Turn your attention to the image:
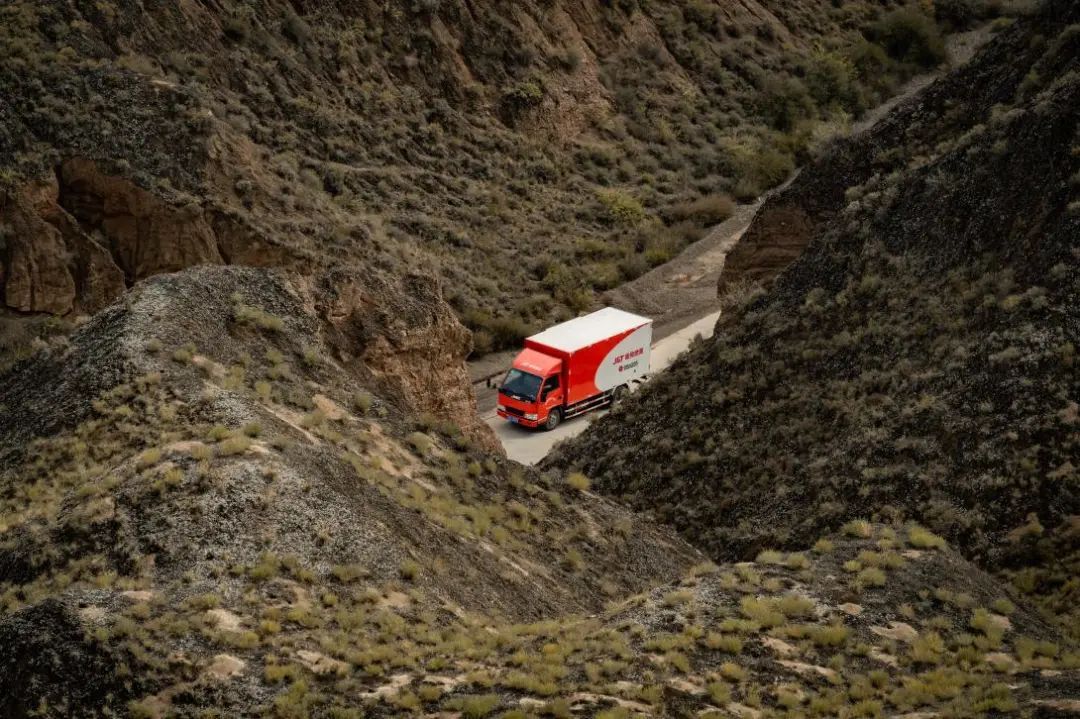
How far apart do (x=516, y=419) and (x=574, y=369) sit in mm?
2149

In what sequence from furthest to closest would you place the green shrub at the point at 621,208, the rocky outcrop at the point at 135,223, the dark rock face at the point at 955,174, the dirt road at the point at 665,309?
1. the green shrub at the point at 621,208
2. the dirt road at the point at 665,309
3. the rocky outcrop at the point at 135,223
4. the dark rock face at the point at 955,174

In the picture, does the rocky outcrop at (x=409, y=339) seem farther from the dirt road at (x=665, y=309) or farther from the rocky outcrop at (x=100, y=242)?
the dirt road at (x=665, y=309)

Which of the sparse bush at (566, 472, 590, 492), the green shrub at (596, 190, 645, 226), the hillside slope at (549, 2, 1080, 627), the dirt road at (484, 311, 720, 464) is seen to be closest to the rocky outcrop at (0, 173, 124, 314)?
the dirt road at (484, 311, 720, 464)

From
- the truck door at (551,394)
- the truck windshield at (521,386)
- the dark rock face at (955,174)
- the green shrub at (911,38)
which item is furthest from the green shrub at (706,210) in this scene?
the dark rock face at (955,174)

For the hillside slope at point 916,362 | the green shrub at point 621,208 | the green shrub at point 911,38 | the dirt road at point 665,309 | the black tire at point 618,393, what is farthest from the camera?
the green shrub at point 911,38

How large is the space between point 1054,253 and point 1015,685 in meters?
9.72

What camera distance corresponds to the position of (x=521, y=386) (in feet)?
121

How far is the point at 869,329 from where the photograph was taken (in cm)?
2400

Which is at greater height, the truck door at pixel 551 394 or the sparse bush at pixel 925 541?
the truck door at pixel 551 394

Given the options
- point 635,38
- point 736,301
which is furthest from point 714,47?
point 736,301

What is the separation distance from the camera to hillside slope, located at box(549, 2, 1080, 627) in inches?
776

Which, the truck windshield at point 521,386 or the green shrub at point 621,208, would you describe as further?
the green shrub at point 621,208

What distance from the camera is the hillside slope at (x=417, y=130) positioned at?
34.3 meters

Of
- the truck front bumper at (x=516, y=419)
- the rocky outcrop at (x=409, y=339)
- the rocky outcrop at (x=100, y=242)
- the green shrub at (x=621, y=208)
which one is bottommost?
the rocky outcrop at (x=409, y=339)
